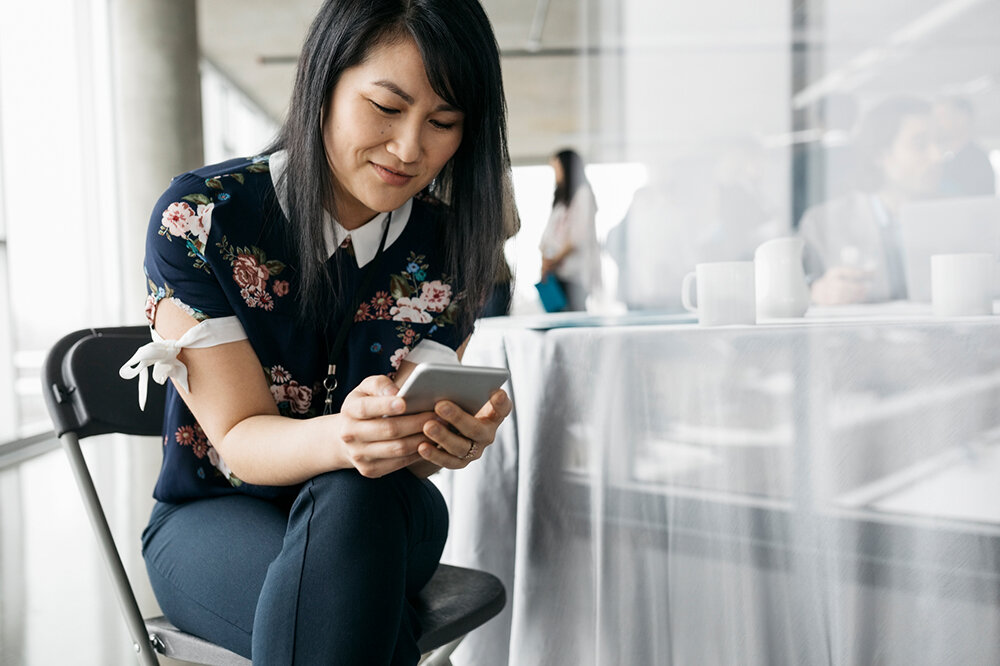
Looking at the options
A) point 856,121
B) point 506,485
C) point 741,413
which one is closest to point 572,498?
point 506,485

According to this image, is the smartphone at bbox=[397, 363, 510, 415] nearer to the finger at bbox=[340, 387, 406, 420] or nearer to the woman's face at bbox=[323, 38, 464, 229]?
the finger at bbox=[340, 387, 406, 420]

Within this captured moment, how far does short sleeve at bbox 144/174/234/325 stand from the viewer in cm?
99

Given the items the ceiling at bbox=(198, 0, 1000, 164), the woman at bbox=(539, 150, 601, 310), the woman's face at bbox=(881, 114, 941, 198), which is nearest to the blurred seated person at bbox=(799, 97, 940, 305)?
the woman's face at bbox=(881, 114, 941, 198)

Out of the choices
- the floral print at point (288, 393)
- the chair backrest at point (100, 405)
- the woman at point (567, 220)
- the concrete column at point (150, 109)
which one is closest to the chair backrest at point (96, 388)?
the chair backrest at point (100, 405)

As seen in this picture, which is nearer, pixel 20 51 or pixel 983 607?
pixel 983 607

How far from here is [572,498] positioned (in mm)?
1231

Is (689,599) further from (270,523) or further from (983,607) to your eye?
(270,523)

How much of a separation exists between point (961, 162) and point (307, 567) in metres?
3.51

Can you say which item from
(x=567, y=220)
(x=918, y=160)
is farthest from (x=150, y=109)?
(x=918, y=160)

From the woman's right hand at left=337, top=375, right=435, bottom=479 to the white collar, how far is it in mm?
293

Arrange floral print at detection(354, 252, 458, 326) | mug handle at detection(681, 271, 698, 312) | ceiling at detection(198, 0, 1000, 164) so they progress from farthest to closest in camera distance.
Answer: ceiling at detection(198, 0, 1000, 164)
mug handle at detection(681, 271, 698, 312)
floral print at detection(354, 252, 458, 326)

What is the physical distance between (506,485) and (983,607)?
0.66 meters

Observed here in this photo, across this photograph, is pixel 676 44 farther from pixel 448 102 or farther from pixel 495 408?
pixel 495 408

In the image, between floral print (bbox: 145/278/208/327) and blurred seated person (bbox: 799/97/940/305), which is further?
blurred seated person (bbox: 799/97/940/305)
